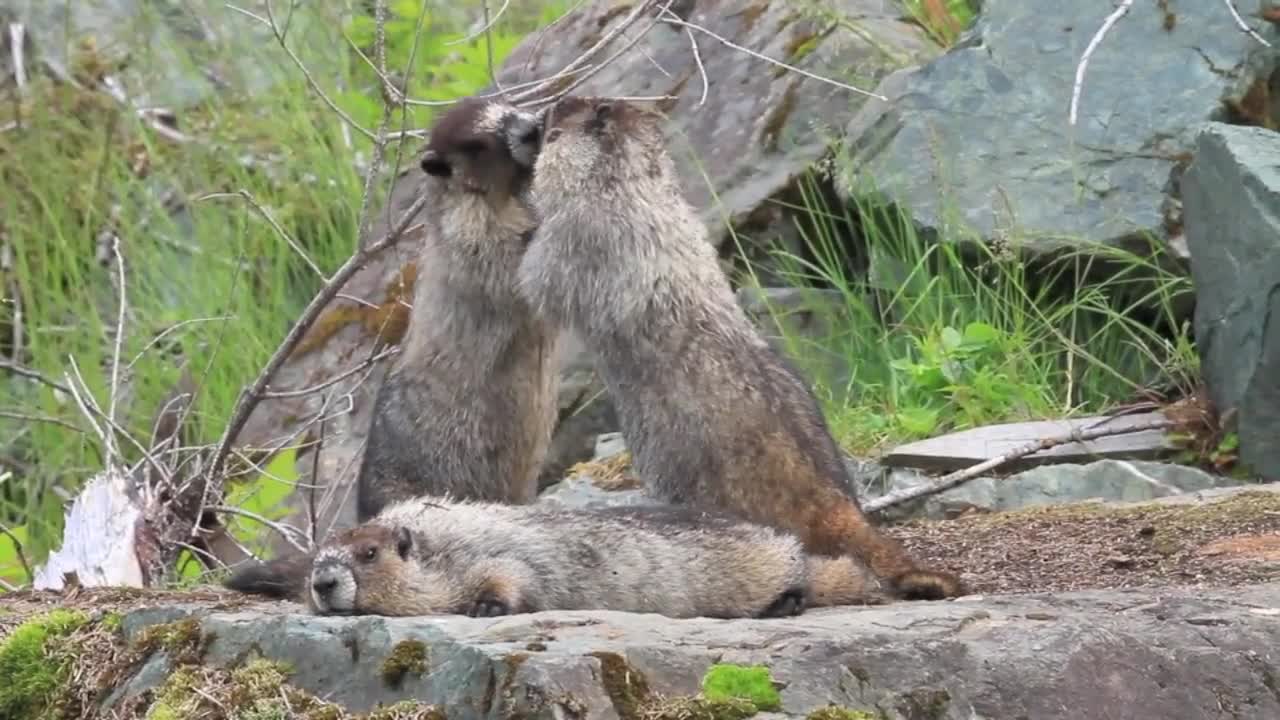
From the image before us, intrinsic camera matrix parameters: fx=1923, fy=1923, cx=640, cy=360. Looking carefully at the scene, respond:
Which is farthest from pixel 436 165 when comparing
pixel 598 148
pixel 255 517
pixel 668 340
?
pixel 255 517

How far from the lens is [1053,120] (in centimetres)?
895

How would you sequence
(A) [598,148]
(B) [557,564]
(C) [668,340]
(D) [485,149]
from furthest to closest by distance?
(D) [485,149]
(A) [598,148]
(C) [668,340]
(B) [557,564]

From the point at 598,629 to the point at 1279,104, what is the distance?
5.89m

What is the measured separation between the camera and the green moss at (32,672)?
4.84 metres

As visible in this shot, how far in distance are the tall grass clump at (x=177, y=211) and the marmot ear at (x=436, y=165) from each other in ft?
12.1

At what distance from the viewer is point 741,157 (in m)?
9.41

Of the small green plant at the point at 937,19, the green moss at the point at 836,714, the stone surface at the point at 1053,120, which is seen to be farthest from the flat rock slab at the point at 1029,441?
the green moss at the point at 836,714

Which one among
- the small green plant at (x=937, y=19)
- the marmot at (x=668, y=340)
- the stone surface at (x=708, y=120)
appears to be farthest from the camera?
the small green plant at (x=937, y=19)

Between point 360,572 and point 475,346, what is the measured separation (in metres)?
1.89

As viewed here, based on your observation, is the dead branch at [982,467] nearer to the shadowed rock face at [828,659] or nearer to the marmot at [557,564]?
the marmot at [557,564]

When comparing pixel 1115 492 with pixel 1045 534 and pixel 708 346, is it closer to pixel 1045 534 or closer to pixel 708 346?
pixel 1045 534

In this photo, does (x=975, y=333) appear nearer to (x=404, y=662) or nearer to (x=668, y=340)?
(x=668, y=340)

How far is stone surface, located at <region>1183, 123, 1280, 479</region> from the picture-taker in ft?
24.1

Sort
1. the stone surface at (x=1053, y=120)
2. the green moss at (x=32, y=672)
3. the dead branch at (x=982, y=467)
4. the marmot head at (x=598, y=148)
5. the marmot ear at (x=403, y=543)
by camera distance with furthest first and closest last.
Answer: the stone surface at (x=1053, y=120) < the dead branch at (x=982, y=467) < the marmot head at (x=598, y=148) < the green moss at (x=32, y=672) < the marmot ear at (x=403, y=543)
